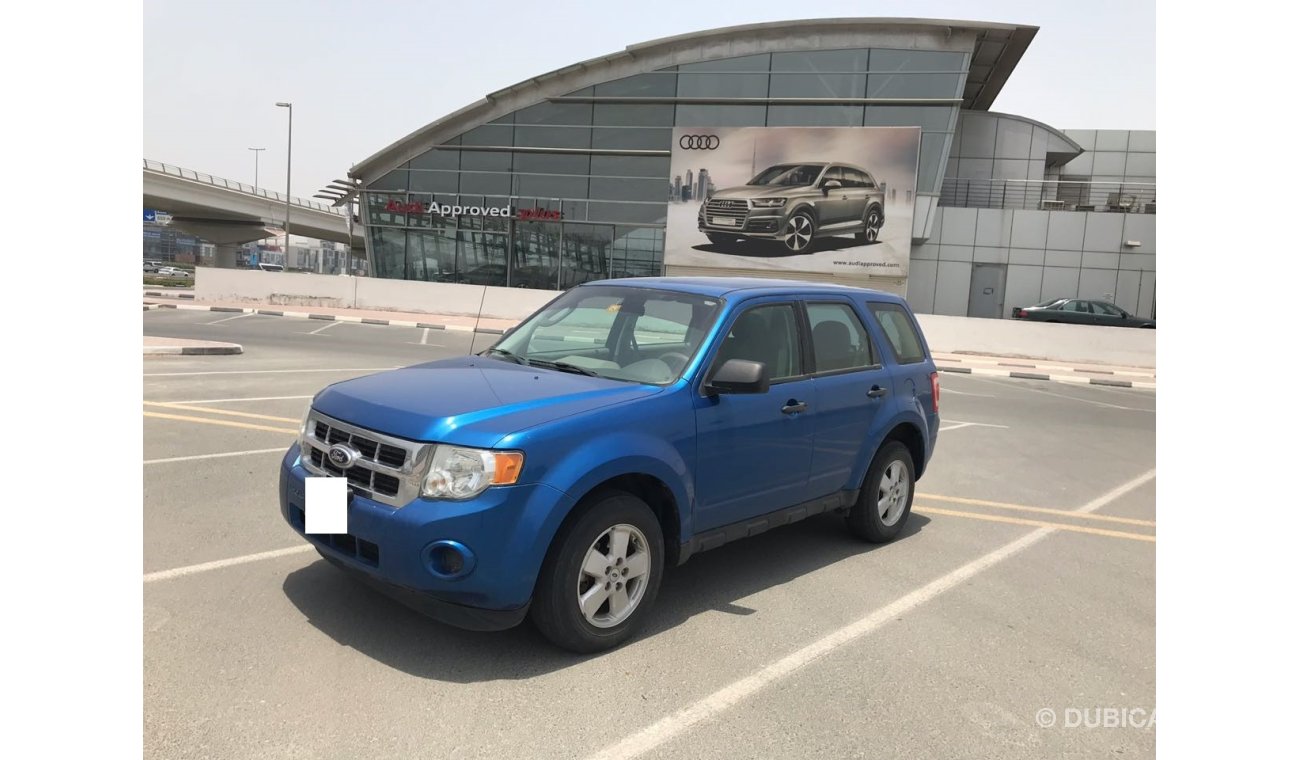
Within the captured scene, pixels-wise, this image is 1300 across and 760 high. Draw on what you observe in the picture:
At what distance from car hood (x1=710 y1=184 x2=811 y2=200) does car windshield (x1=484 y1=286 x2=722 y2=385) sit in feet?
95.9

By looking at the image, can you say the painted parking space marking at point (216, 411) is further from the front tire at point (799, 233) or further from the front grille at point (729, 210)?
the front grille at point (729, 210)

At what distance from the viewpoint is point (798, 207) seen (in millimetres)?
33094

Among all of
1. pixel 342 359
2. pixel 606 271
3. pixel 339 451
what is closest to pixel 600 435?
pixel 339 451

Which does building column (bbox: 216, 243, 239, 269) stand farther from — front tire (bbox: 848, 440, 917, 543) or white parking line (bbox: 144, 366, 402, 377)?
front tire (bbox: 848, 440, 917, 543)

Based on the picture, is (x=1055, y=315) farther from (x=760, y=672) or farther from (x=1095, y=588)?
(x=760, y=672)

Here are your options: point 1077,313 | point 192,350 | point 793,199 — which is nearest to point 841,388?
point 192,350

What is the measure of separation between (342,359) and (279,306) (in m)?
15.0

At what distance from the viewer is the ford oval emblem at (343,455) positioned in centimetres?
367

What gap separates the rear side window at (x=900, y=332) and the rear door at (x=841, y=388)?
0.95ft

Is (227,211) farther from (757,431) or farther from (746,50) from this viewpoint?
(757,431)

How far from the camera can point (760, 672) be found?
378cm

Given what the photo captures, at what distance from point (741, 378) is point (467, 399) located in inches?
51.4

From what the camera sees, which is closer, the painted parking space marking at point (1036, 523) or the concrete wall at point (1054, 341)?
the painted parking space marking at point (1036, 523)

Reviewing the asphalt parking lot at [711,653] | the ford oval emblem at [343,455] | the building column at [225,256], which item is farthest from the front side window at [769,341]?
the building column at [225,256]
